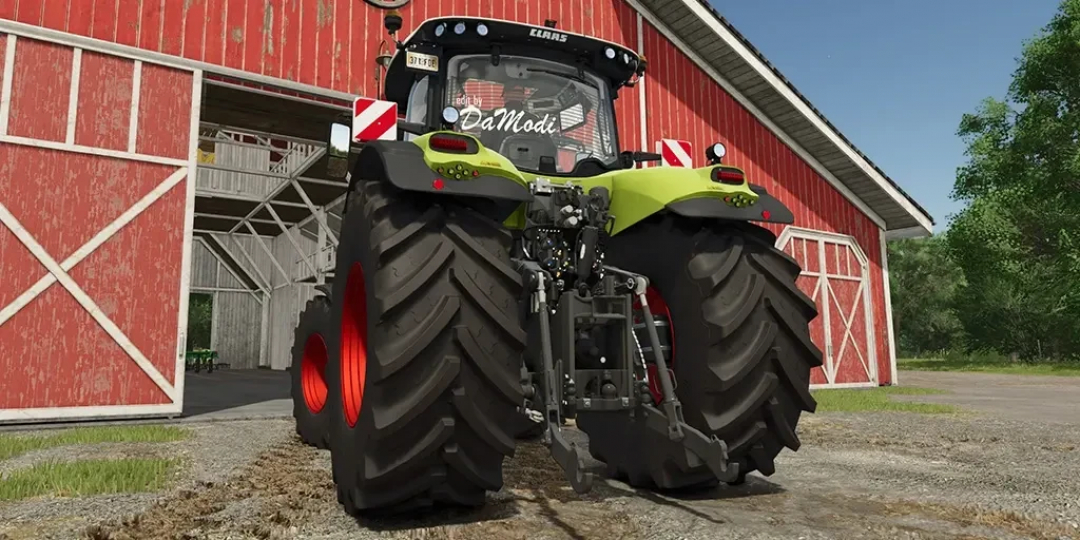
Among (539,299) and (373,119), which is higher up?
Answer: (373,119)

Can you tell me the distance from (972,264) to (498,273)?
3086cm

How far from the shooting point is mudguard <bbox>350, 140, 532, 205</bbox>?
2.76 metres

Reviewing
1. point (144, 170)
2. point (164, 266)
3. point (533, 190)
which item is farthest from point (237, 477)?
point (144, 170)

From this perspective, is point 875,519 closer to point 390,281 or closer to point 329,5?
point 390,281

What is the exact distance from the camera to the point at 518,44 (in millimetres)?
3947

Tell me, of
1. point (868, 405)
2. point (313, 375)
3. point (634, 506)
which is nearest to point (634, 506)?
point (634, 506)

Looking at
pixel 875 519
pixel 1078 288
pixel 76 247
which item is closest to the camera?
pixel 875 519

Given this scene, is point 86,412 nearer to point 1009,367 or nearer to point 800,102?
point 800,102

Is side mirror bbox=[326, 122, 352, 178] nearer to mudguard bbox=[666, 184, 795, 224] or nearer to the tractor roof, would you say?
the tractor roof

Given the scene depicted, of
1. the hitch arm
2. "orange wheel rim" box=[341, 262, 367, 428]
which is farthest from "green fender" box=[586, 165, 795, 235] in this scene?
"orange wheel rim" box=[341, 262, 367, 428]

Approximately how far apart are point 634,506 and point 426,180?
70.3 inches

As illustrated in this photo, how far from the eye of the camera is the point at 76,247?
736cm

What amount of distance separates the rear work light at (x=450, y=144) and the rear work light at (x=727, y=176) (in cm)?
127

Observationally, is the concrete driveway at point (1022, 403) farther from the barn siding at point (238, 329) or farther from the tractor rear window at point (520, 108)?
the barn siding at point (238, 329)
